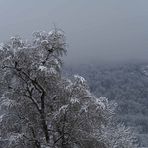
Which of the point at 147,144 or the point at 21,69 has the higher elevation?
the point at 21,69

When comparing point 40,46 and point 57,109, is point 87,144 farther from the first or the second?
point 40,46

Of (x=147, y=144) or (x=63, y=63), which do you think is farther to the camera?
(x=147, y=144)

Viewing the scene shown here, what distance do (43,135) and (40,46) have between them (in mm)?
3057

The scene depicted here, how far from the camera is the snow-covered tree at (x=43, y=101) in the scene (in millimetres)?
20156

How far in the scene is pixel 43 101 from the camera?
20750 mm

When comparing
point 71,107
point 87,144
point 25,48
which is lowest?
point 87,144

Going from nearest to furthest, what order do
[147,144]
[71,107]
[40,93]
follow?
1. [71,107]
2. [40,93]
3. [147,144]

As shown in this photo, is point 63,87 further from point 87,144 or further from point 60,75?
point 87,144

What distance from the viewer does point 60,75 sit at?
2092 cm

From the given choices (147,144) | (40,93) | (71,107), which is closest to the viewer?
(71,107)

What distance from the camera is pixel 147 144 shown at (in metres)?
77.5

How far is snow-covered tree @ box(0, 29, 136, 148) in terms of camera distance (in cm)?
2016

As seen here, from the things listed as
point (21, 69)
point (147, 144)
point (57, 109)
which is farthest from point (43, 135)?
point (147, 144)

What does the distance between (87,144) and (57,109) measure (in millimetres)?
1545
